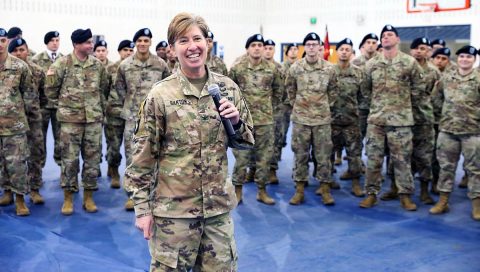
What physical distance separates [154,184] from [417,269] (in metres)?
2.16

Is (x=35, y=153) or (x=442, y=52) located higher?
(x=442, y=52)

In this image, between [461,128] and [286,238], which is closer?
[286,238]

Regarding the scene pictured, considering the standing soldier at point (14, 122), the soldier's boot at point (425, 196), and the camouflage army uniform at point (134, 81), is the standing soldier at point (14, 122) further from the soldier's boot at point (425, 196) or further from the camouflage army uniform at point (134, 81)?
the soldier's boot at point (425, 196)

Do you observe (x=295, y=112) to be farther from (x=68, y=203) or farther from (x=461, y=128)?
(x=68, y=203)

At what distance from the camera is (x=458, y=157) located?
477 cm

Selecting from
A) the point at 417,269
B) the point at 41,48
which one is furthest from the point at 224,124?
the point at 41,48

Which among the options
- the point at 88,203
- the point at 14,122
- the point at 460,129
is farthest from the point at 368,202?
the point at 14,122

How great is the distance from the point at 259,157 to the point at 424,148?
1644mm

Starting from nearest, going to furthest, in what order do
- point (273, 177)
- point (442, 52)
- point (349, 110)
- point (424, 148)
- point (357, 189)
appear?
point (424, 148) → point (357, 189) → point (349, 110) → point (273, 177) → point (442, 52)

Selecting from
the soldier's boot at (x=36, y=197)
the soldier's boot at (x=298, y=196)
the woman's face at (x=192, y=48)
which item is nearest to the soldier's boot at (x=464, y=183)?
the soldier's boot at (x=298, y=196)

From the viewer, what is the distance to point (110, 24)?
11266mm

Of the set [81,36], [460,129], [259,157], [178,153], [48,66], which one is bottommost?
[259,157]

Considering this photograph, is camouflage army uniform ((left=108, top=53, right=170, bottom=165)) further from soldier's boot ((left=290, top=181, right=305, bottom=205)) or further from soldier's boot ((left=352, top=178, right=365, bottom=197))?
soldier's boot ((left=352, top=178, right=365, bottom=197))

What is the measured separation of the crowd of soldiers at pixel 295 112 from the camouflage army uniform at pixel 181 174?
8.53ft
